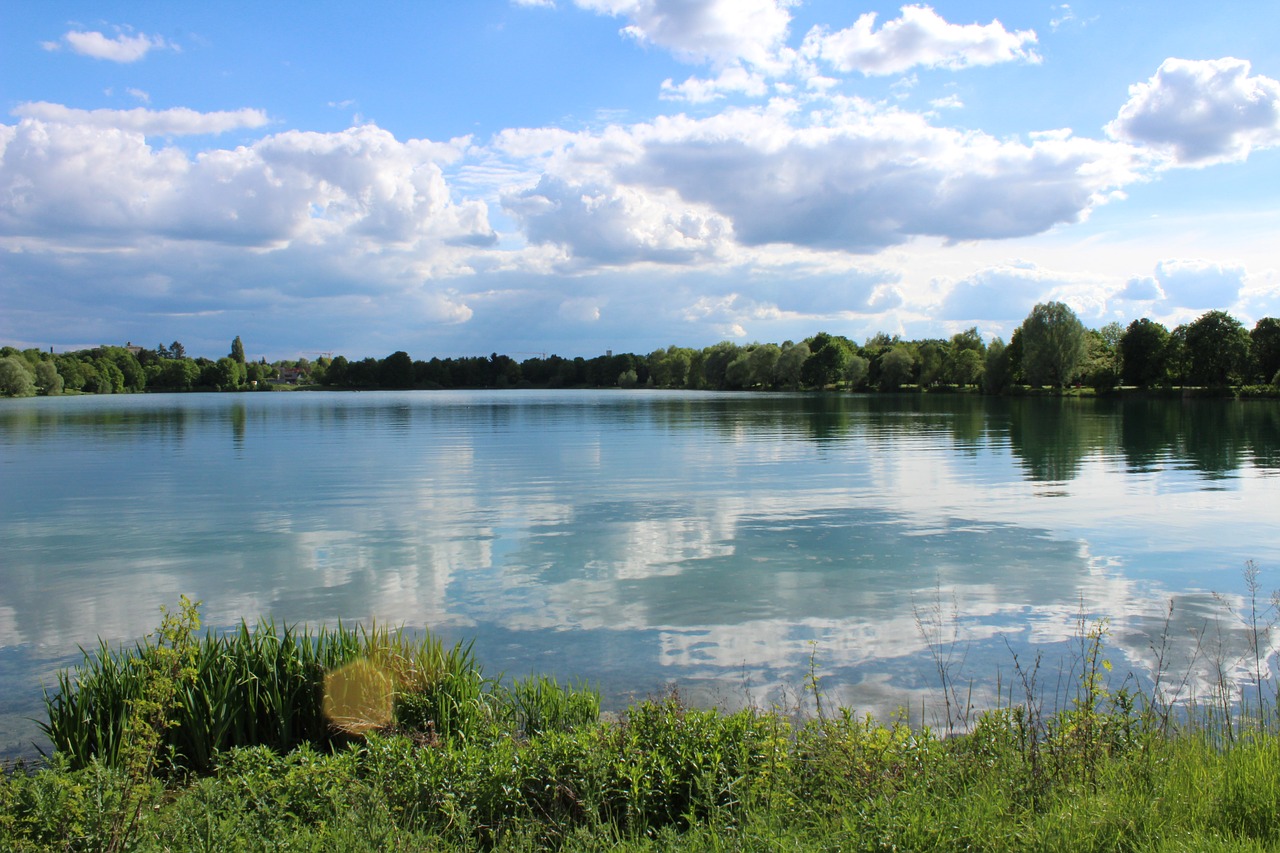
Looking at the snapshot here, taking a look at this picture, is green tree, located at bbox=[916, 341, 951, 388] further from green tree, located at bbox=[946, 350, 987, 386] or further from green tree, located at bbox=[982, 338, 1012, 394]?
green tree, located at bbox=[982, 338, 1012, 394]

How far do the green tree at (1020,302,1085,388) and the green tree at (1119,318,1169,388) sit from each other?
590 centimetres

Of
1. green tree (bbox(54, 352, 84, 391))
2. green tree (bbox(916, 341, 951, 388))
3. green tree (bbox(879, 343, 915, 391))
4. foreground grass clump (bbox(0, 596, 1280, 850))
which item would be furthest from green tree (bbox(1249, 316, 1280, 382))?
green tree (bbox(54, 352, 84, 391))

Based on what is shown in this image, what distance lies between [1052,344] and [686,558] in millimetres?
118378

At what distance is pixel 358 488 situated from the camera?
31.5 metres

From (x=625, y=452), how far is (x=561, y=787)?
126 ft

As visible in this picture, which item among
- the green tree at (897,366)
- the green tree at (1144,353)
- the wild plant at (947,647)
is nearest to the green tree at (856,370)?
the green tree at (897,366)

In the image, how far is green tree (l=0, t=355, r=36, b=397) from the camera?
15962 cm

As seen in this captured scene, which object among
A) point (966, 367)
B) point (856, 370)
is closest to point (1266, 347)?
point (966, 367)

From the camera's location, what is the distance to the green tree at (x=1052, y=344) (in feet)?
395

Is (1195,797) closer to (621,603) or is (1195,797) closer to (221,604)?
(621,603)

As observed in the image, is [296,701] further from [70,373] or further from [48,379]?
[70,373]

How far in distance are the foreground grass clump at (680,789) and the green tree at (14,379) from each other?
188432 mm

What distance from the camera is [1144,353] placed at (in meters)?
114

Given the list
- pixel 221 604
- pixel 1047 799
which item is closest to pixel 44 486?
pixel 221 604
